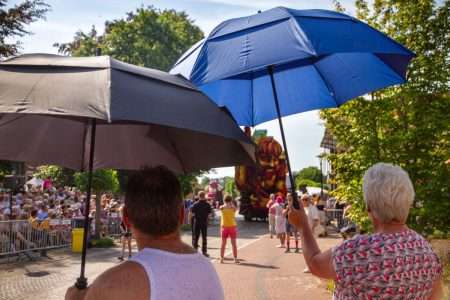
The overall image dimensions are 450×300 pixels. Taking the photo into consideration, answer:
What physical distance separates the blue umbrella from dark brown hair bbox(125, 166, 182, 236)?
957 millimetres

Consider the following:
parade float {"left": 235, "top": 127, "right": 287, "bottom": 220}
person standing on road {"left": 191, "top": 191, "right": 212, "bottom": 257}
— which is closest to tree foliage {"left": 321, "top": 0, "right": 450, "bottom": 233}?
person standing on road {"left": 191, "top": 191, "right": 212, "bottom": 257}

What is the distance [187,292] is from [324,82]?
8.22 feet

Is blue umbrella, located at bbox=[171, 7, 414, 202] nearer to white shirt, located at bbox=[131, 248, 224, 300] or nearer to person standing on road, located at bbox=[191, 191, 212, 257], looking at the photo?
white shirt, located at bbox=[131, 248, 224, 300]

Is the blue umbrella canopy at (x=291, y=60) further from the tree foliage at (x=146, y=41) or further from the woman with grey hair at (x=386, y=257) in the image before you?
the tree foliage at (x=146, y=41)

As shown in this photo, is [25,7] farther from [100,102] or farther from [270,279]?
[100,102]

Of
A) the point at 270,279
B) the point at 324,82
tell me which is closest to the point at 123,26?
the point at 270,279

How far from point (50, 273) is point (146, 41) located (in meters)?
35.3

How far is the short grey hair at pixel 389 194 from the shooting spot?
8.60 ft

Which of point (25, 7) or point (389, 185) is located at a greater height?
point (25, 7)

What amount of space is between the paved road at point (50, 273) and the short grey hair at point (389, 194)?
26.8ft

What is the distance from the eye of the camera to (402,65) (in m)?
4.06

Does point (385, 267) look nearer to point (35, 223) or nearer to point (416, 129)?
point (416, 129)

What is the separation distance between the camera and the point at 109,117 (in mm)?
2293

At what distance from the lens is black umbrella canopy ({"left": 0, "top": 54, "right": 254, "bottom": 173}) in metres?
2.45
